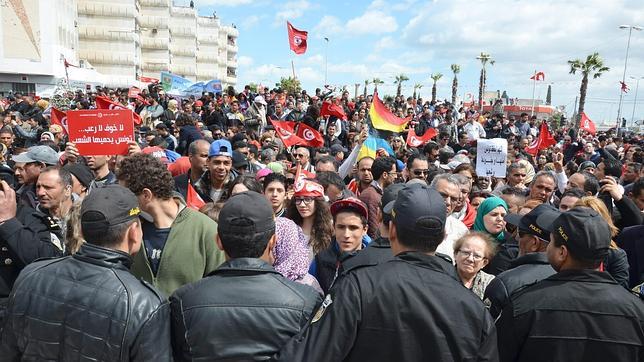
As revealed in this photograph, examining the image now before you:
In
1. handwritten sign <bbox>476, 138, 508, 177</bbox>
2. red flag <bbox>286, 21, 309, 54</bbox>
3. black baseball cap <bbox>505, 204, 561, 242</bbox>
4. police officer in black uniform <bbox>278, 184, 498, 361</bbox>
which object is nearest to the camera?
police officer in black uniform <bbox>278, 184, 498, 361</bbox>

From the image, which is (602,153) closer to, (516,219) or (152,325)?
(516,219)

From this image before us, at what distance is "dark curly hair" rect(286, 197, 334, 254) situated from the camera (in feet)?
15.9

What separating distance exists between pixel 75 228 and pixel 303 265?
1.63 m

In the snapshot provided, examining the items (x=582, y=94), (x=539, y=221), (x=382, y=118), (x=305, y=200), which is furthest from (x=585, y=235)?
(x=582, y=94)

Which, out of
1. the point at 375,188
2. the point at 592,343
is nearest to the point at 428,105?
the point at 375,188

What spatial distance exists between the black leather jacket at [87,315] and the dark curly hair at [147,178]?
1206mm

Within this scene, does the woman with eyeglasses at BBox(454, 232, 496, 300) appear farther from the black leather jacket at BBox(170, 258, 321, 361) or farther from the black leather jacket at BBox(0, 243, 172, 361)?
the black leather jacket at BBox(0, 243, 172, 361)

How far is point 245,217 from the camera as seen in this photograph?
2.53 m

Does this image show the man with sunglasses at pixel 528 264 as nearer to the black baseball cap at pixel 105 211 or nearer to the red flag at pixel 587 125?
the black baseball cap at pixel 105 211

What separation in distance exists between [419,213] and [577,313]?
875 millimetres

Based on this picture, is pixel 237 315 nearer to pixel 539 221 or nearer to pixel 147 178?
pixel 147 178

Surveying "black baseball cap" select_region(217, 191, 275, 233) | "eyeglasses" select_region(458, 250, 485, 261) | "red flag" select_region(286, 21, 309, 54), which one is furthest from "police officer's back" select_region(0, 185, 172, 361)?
"red flag" select_region(286, 21, 309, 54)

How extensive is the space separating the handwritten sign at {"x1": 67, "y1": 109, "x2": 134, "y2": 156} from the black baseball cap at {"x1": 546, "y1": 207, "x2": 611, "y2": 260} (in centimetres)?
556

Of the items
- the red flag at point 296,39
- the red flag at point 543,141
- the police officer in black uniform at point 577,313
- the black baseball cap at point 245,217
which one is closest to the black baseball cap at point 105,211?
the black baseball cap at point 245,217
